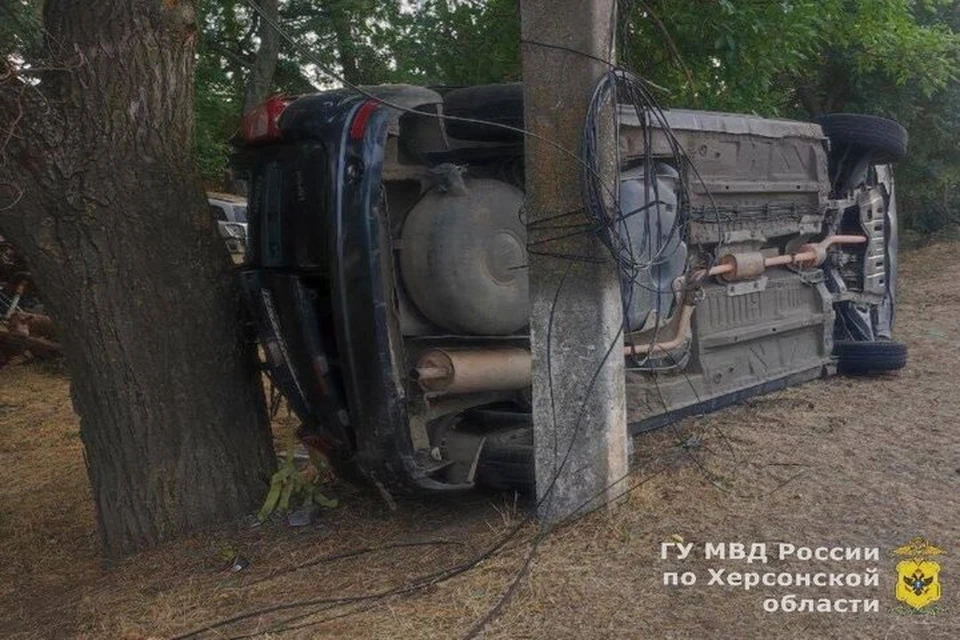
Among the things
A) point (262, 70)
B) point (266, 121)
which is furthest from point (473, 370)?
point (262, 70)

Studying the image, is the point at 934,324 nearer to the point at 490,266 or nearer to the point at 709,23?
the point at 709,23

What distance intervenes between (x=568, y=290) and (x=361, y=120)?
1.16 m

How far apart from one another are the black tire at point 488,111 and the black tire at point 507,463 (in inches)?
56.4

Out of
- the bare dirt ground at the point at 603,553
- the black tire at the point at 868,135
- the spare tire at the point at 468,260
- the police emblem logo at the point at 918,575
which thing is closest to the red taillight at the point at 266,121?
the spare tire at the point at 468,260

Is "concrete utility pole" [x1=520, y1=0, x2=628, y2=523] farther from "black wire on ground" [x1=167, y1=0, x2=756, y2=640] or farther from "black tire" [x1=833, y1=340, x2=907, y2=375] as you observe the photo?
"black tire" [x1=833, y1=340, x2=907, y2=375]

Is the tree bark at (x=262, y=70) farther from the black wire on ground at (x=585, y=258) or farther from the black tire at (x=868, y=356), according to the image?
the black wire on ground at (x=585, y=258)

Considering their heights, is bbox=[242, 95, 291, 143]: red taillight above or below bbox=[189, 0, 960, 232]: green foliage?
below

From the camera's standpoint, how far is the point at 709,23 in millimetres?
8250

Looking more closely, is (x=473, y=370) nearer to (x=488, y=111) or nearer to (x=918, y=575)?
(x=488, y=111)

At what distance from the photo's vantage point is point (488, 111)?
15.8 ft

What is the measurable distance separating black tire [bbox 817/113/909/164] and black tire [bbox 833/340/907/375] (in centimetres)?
140

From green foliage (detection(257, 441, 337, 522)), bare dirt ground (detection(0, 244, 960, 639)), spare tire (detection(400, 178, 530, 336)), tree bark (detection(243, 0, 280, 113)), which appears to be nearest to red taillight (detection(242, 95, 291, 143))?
spare tire (detection(400, 178, 530, 336))

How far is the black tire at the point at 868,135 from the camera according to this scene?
24.2ft

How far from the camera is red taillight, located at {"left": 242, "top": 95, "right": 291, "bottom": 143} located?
4.64 m
